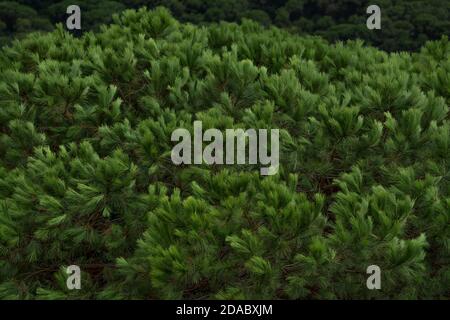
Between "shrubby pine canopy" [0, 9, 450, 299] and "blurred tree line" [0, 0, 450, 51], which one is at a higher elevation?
"blurred tree line" [0, 0, 450, 51]

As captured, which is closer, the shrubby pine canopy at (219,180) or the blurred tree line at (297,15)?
the shrubby pine canopy at (219,180)

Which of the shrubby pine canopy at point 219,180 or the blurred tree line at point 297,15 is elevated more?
the blurred tree line at point 297,15

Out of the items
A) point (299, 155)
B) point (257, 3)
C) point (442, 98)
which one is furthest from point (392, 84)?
point (257, 3)

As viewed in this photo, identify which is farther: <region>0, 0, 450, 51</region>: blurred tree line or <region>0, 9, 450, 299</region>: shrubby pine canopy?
<region>0, 0, 450, 51</region>: blurred tree line

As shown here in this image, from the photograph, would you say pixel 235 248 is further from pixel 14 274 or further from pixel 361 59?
pixel 361 59
